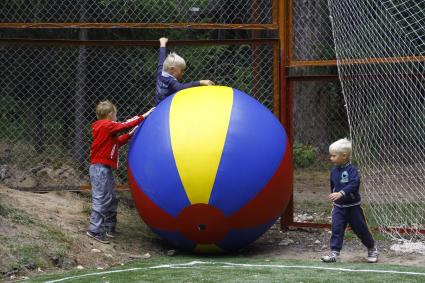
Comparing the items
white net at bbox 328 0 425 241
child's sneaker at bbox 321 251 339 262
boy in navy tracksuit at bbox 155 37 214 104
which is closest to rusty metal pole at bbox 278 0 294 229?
white net at bbox 328 0 425 241

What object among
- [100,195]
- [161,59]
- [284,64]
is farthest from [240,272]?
[284,64]

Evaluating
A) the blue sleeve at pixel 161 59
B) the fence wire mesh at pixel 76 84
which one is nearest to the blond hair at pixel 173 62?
the blue sleeve at pixel 161 59

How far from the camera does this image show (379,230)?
888 centimetres

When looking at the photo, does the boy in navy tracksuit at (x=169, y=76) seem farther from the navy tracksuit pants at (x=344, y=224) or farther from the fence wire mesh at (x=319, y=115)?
the fence wire mesh at (x=319, y=115)

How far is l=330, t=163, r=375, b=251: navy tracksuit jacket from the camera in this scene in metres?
7.66

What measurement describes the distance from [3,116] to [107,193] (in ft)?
8.51

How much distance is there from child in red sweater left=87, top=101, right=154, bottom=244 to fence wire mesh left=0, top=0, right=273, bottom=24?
2626 millimetres

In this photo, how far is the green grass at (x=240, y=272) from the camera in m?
6.68

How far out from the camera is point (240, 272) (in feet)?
22.8

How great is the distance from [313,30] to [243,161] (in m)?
4.97

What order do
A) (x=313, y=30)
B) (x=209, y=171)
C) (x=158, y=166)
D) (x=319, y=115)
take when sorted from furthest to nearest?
(x=319, y=115) → (x=313, y=30) → (x=158, y=166) → (x=209, y=171)

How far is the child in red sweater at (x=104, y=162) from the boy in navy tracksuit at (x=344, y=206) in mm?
1806

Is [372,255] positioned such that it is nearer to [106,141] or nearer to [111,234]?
[111,234]

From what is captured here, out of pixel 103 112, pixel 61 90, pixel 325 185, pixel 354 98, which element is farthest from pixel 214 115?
A: pixel 325 185
